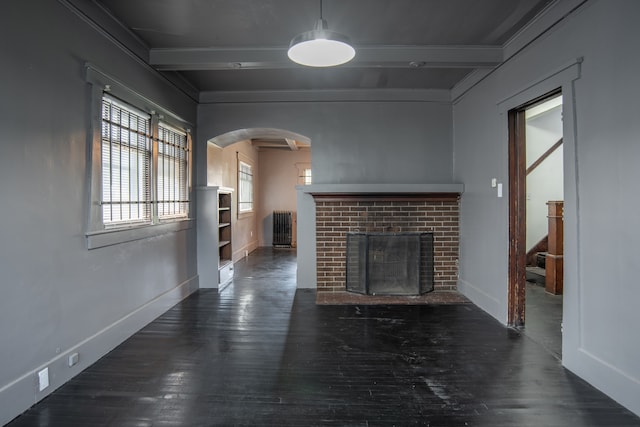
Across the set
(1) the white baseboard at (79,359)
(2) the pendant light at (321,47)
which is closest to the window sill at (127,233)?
(1) the white baseboard at (79,359)

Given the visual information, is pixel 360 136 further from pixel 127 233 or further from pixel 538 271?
Answer: pixel 538 271

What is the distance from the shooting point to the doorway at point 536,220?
3.45m

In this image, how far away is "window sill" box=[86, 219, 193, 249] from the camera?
2785mm

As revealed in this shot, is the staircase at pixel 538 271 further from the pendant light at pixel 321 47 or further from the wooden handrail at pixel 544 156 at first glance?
the pendant light at pixel 321 47

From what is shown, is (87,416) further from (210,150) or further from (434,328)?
(210,150)

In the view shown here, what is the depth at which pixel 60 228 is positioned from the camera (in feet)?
8.05

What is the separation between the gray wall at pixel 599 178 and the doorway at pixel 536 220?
1.19 ft

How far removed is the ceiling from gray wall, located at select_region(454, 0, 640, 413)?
1.59 ft

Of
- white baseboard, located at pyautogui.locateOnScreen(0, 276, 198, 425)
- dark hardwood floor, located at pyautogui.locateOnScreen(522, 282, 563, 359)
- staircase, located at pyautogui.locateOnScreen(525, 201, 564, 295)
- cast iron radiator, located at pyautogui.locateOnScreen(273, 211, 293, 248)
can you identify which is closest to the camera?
white baseboard, located at pyautogui.locateOnScreen(0, 276, 198, 425)

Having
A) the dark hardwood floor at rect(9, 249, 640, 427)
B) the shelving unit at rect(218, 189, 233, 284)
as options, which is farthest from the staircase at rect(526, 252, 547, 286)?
the shelving unit at rect(218, 189, 233, 284)

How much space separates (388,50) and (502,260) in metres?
2.42

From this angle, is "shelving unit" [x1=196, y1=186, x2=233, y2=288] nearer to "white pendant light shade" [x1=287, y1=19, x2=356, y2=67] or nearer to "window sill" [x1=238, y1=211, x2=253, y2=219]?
"white pendant light shade" [x1=287, y1=19, x2=356, y2=67]

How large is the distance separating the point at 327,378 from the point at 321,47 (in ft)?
7.50

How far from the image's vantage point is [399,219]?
484 cm
